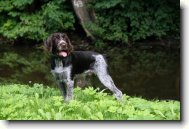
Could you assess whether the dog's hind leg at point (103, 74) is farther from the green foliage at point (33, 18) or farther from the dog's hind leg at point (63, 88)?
the green foliage at point (33, 18)

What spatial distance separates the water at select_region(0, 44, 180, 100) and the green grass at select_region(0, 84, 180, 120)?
634mm

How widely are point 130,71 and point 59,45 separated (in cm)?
285

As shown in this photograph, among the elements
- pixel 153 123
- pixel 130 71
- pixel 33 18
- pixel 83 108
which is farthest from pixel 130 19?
pixel 153 123

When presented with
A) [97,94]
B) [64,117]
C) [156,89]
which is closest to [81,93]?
[97,94]

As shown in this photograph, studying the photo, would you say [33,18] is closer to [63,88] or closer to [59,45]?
[63,88]

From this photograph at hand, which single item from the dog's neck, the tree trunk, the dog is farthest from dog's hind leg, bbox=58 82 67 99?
the tree trunk

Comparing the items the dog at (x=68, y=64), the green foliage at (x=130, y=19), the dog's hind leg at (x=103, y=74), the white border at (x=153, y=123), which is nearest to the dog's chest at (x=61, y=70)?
the dog at (x=68, y=64)

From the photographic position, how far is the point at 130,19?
10.0m

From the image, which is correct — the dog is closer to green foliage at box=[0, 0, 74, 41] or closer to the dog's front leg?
the dog's front leg

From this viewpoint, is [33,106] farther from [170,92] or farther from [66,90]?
[170,92]

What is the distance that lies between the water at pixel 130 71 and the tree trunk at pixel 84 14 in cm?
127

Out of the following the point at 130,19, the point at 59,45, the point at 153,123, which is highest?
the point at 130,19

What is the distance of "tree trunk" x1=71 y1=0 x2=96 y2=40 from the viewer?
398 inches

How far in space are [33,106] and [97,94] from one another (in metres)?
0.77
